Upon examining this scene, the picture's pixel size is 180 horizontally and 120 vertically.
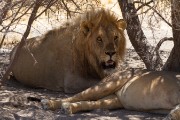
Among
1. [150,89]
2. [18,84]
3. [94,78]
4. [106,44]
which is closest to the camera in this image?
[150,89]

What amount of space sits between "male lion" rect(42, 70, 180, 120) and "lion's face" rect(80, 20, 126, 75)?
504mm

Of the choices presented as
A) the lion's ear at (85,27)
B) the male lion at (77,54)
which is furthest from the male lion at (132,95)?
the lion's ear at (85,27)

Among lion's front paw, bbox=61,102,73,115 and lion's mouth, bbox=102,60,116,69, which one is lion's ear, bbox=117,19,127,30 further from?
lion's front paw, bbox=61,102,73,115

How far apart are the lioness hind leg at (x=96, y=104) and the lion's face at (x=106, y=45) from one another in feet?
2.38

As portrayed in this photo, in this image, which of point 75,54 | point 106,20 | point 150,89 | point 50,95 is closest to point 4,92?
point 50,95

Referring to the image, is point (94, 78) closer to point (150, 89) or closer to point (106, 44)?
point (106, 44)

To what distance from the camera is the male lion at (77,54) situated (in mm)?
5980

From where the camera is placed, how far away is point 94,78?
625 cm

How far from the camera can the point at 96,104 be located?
204 inches

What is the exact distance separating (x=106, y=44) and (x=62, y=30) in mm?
996

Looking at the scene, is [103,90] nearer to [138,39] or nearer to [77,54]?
[77,54]

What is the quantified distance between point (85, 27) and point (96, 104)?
49.9 inches

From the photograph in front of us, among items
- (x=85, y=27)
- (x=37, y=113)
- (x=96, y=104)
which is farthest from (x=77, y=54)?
(x=37, y=113)

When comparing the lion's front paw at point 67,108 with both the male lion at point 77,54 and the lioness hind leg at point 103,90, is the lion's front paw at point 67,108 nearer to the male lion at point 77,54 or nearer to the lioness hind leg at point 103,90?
the lioness hind leg at point 103,90
